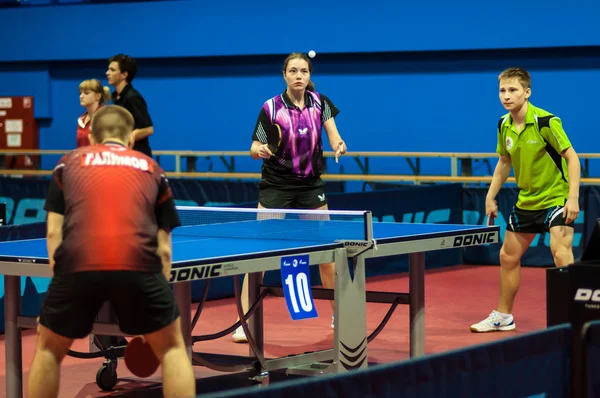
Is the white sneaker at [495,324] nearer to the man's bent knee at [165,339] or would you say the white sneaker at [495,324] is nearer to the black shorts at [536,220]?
the black shorts at [536,220]

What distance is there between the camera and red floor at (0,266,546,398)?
589cm

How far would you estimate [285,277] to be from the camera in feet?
15.2

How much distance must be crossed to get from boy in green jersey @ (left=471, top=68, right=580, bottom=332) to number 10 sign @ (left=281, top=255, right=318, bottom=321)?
2039 millimetres

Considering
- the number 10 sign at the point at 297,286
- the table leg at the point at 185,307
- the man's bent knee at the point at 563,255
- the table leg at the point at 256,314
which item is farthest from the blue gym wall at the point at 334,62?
the table leg at the point at 185,307

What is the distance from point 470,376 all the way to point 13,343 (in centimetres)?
220

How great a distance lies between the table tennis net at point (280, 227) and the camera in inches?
204

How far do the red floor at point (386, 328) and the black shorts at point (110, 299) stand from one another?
1.58 metres

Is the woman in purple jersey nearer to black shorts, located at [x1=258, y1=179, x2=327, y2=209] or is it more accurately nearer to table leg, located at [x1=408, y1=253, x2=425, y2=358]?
black shorts, located at [x1=258, y1=179, x2=327, y2=209]

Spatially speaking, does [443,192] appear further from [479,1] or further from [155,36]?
[155,36]

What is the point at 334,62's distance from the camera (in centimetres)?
1508

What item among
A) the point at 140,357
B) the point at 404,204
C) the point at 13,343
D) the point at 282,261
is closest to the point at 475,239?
the point at 282,261

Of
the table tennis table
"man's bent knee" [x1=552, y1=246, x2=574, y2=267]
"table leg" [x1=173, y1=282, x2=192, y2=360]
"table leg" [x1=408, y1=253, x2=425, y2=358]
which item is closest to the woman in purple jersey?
the table tennis table

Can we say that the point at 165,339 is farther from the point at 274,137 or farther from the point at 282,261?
the point at 274,137

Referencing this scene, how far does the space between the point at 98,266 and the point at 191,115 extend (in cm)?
1242
